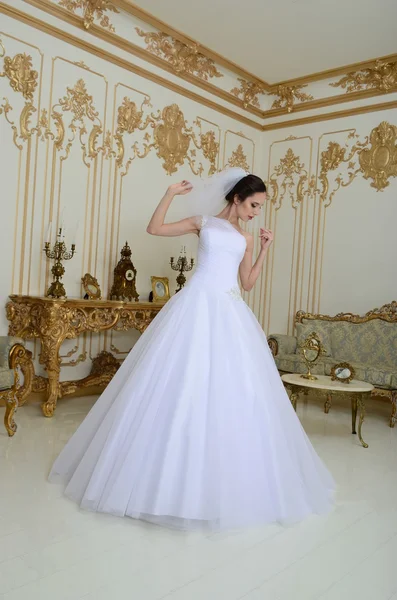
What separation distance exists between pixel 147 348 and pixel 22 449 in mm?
1396

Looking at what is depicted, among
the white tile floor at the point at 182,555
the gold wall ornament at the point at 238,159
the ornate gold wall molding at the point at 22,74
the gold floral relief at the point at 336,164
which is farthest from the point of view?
the gold wall ornament at the point at 238,159

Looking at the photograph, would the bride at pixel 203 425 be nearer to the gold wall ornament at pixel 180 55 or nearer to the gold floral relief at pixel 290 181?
Result: the gold wall ornament at pixel 180 55

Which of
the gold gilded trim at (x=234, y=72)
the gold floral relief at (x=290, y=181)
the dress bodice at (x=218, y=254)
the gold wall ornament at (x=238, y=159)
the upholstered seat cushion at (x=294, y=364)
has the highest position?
the gold gilded trim at (x=234, y=72)

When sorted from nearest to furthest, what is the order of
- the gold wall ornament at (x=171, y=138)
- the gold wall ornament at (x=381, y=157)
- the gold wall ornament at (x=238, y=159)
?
1. the gold wall ornament at (x=171, y=138)
2. the gold wall ornament at (x=381, y=157)
3. the gold wall ornament at (x=238, y=159)

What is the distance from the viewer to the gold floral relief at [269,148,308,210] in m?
6.87

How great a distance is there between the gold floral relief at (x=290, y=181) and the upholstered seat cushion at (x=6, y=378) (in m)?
4.47

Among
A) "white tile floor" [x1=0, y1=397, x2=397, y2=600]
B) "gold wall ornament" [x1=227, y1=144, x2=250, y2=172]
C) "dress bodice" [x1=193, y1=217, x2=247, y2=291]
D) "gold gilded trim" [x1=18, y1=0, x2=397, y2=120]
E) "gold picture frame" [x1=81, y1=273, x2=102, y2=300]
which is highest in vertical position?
"gold gilded trim" [x1=18, y1=0, x2=397, y2=120]

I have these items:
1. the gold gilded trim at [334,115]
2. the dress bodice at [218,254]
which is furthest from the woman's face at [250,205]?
the gold gilded trim at [334,115]

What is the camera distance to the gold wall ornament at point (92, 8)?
4.91 m

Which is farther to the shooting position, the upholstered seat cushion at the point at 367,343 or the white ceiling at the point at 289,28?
the upholstered seat cushion at the point at 367,343

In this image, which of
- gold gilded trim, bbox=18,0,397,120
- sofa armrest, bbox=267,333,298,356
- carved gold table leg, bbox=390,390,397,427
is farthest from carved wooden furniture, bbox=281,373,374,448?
gold gilded trim, bbox=18,0,397,120

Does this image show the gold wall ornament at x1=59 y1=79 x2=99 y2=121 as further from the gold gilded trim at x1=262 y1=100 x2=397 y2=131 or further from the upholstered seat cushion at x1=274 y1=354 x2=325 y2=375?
the upholstered seat cushion at x1=274 y1=354 x2=325 y2=375

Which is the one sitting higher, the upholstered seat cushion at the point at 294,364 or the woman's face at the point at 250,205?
the woman's face at the point at 250,205

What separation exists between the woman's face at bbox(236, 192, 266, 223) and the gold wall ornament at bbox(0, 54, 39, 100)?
8.88ft
